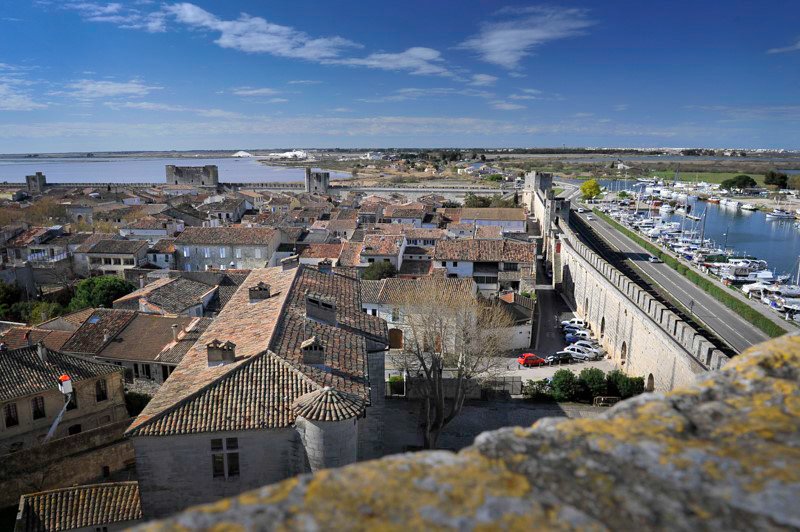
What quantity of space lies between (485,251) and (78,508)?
1223 inches

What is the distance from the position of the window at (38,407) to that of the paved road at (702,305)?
30.3 metres

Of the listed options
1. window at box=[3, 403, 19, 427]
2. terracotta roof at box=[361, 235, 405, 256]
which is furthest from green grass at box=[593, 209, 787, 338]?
window at box=[3, 403, 19, 427]

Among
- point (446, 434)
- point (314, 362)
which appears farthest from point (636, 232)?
point (314, 362)

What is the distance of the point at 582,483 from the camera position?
2.50m

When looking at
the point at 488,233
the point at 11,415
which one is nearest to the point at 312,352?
the point at 11,415

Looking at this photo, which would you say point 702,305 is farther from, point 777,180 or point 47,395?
point 777,180

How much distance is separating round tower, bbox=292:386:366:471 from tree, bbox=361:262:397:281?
27.2 meters

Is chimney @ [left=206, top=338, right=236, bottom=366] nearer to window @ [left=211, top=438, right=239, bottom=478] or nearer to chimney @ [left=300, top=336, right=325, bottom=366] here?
chimney @ [left=300, top=336, right=325, bottom=366]

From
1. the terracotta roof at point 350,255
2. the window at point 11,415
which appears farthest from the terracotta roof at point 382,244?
the window at point 11,415

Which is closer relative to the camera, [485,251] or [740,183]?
[485,251]

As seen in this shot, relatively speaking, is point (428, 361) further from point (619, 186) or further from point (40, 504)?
point (619, 186)

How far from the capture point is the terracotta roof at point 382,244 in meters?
41.5

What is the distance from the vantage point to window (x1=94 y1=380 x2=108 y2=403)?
1878 centimetres

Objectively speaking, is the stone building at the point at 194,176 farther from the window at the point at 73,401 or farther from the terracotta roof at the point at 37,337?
the window at the point at 73,401
